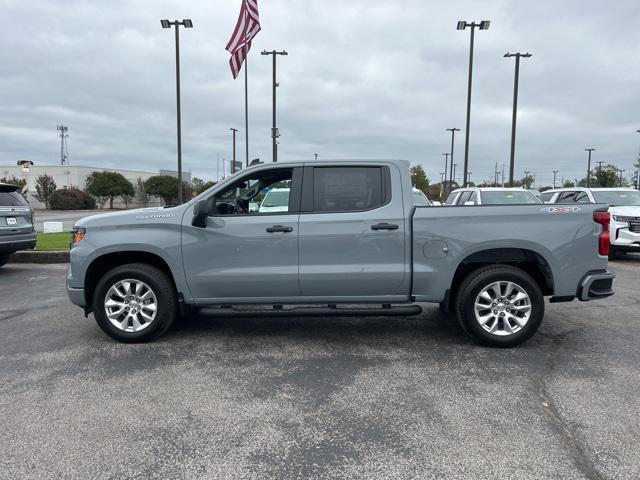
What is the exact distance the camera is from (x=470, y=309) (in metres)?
4.66

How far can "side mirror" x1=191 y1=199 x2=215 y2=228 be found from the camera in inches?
180

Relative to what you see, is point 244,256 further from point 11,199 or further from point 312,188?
point 11,199

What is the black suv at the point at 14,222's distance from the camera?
890cm

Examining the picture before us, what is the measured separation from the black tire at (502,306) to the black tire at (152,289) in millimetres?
2998

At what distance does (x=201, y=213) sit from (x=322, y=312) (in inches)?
61.8

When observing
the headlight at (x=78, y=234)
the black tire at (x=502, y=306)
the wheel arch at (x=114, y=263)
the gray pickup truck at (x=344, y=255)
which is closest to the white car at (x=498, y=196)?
the gray pickup truck at (x=344, y=255)

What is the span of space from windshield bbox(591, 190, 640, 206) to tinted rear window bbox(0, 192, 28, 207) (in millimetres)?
13505

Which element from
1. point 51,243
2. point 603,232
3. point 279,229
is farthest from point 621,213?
point 51,243

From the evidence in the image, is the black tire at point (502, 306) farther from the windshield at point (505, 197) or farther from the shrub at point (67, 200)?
the shrub at point (67, 200)

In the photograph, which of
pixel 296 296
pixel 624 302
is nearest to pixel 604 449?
pixel 296 296

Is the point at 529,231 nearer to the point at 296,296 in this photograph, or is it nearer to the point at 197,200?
the point at 296,296

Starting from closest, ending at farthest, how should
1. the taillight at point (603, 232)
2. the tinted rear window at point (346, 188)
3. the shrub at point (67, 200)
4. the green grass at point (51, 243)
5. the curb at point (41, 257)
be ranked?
the taillight at point (603, 232) < the tinted rear window at point (346, 188) < the curb at point (41, 257) < the green grass at point (51, 243) < the shrub at point (67, 200)

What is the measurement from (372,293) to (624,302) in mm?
4502

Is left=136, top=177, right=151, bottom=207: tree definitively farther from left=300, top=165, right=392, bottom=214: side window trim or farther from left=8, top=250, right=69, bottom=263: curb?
left=300, top=165, right=392, bottom=214: side window trim
